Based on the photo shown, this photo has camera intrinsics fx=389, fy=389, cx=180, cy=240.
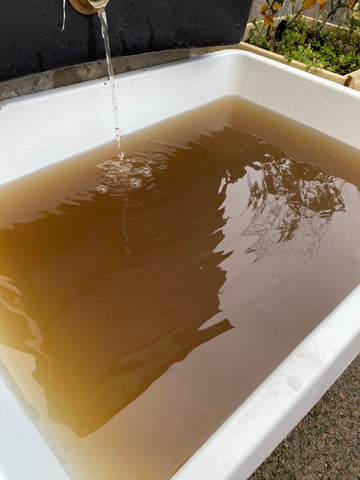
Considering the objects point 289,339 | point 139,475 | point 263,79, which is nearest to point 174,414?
point 139,475

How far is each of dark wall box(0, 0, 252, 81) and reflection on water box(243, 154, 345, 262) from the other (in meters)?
0.52

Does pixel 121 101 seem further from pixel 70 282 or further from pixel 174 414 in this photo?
pixel 174 414

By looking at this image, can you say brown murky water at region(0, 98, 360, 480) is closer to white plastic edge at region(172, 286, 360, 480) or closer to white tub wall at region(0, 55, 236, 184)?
white tub wall at region(0, 55, 236, 184)

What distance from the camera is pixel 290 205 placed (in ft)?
4.16

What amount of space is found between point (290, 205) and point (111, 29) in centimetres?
77

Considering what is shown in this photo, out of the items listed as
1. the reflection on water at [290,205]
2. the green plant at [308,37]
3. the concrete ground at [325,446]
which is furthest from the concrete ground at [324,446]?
the green plant at [308,37]

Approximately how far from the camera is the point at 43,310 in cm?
90

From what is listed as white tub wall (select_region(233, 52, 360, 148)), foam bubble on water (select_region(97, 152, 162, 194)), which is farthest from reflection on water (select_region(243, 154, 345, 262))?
foam bubble on water (select_region(97, 152, 162, 194))

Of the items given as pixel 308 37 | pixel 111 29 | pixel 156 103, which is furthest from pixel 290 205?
pixel 308 37

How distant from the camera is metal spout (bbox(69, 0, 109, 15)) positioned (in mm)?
1021

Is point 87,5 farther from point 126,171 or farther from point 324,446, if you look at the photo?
point 324,446

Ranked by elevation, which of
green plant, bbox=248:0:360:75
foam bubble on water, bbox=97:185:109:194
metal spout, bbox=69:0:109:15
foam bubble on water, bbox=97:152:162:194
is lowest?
foam bubble on water, bbox=97:185:109:194

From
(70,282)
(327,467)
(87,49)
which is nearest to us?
(327,467)

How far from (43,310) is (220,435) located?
0.52 metres
